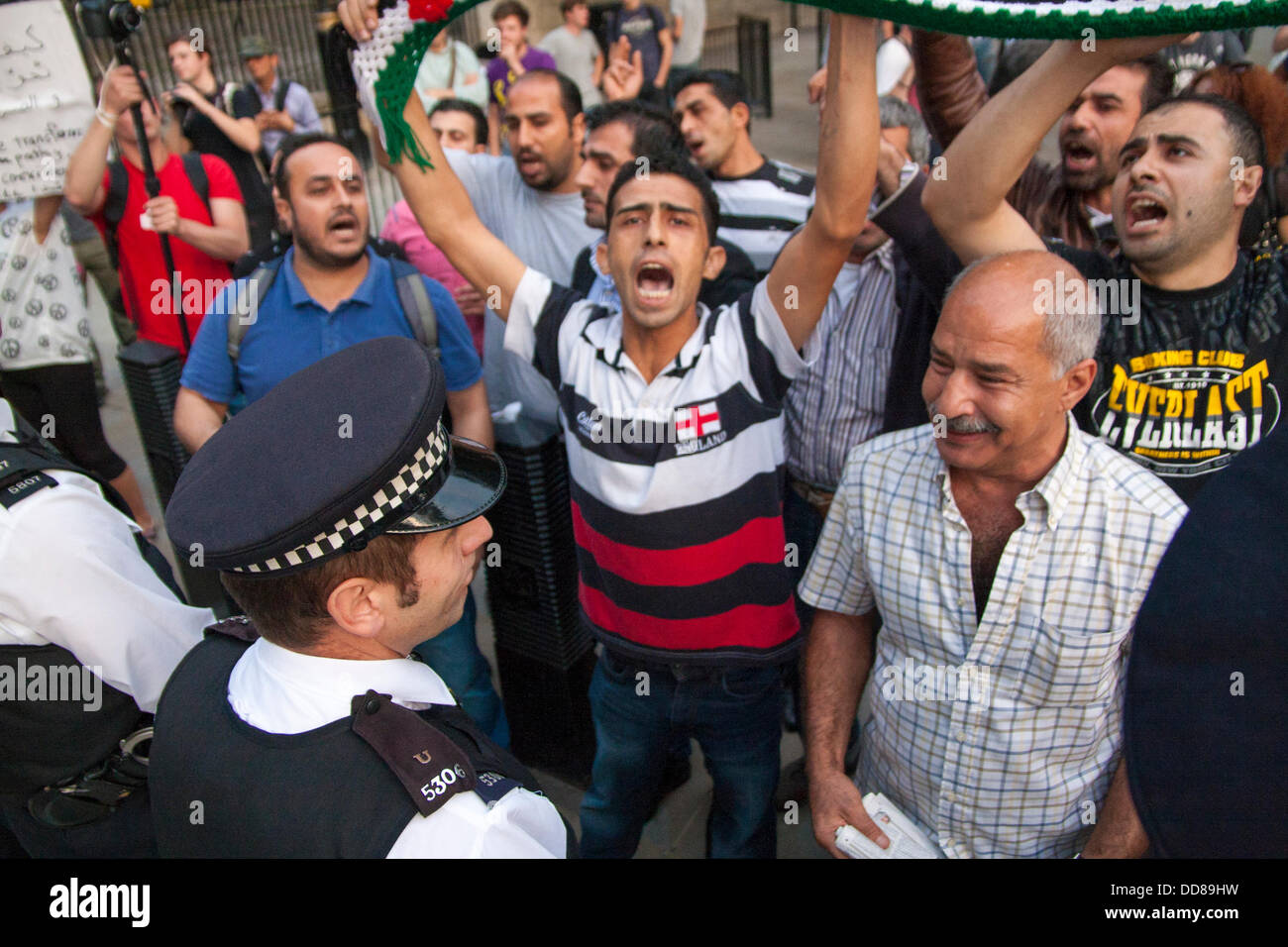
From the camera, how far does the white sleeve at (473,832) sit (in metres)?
1.15

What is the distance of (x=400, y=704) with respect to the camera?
1.35m

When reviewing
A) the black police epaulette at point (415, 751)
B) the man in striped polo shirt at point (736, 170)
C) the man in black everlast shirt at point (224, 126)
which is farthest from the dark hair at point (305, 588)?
the man in black everlast shirt at point (224, 126)

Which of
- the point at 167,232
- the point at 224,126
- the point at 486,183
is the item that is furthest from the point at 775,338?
A: the point at 224,126

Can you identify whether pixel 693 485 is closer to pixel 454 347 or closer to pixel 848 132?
pixel 848 132

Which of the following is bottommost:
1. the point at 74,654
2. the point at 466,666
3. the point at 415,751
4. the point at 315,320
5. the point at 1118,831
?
the point at 466,666

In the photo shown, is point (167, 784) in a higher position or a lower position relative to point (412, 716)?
lower

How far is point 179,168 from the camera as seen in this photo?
392 cm

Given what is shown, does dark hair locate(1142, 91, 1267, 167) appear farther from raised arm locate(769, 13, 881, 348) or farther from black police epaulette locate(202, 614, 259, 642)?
black police epaulette locate(202, 614, 259, 642)

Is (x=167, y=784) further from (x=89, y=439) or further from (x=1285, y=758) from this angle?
(x=89, y=439)

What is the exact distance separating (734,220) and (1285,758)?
3.14 metres

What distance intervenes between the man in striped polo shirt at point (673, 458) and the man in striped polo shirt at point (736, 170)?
1134mm

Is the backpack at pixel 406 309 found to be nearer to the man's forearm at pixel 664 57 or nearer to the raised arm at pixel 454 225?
the raised arm at pixel 454 225

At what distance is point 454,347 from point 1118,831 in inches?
87.9
